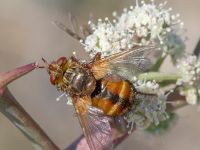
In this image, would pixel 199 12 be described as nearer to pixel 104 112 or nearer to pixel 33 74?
pixel 33 74

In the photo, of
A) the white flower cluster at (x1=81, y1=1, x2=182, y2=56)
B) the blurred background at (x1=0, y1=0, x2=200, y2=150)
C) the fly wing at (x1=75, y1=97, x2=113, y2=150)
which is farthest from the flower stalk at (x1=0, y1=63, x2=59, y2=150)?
the blurred background at (x1=0, y1=0, x2=200, y2=150)

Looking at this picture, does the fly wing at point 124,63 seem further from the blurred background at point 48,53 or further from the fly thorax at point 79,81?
the blurred background at point 48,53

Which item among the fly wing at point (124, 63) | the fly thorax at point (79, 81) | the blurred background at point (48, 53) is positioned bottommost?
the blurred background at point (48, 53)

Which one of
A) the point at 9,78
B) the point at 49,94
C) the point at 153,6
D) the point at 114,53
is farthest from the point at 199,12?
the point at 9,78

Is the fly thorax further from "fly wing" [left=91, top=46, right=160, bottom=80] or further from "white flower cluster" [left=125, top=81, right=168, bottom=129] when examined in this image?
"white flower cluster" [left=125, top=81, right=168, bottom=129]

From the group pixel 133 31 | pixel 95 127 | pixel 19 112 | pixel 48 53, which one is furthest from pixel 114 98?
pixel 48 53

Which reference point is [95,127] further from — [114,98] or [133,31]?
[133,31]

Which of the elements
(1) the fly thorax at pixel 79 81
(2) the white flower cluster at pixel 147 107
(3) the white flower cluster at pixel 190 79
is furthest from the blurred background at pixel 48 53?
(1) the fly thorax at pixel 79 81
